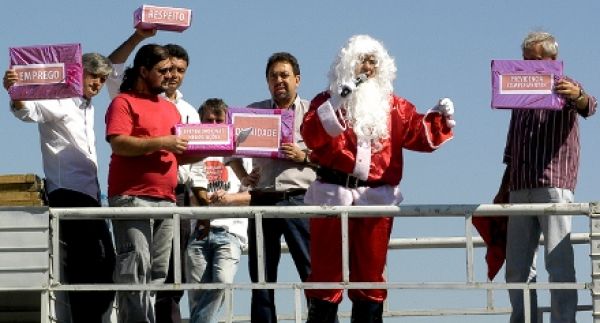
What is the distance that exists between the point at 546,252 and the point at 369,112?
1531mm

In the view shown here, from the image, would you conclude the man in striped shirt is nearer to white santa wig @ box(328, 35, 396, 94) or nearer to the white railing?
the white railing

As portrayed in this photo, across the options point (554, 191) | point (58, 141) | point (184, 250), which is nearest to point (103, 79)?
point (58, 141)

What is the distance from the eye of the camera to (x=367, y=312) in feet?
36.2

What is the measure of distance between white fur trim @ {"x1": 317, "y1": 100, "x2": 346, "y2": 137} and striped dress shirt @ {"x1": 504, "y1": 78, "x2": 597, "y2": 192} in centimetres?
153

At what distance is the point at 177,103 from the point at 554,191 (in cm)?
272

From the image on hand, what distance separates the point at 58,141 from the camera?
11.7 meters

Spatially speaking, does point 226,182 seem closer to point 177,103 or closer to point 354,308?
point 177,103

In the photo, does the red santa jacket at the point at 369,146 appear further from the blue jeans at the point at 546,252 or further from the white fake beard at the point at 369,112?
the blue jeans at the point at 546,252

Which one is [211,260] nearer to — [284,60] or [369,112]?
[284,60]

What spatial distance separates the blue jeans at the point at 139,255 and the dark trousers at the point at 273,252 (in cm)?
79

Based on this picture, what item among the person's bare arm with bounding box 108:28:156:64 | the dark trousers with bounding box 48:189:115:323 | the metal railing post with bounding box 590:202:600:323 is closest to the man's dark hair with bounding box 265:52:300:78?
the person's bare arm with bounding box 108:28:156:64

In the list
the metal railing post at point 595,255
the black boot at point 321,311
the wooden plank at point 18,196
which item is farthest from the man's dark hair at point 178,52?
the metal railing post at point 595,255

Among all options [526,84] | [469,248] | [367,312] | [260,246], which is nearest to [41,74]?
[260,246]

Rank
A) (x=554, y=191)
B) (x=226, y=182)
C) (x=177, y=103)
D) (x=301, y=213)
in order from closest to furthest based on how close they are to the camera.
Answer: (x=301, y=213)
(x=554, y=191)
(x=177, y=103)
(x=226, y=182)
